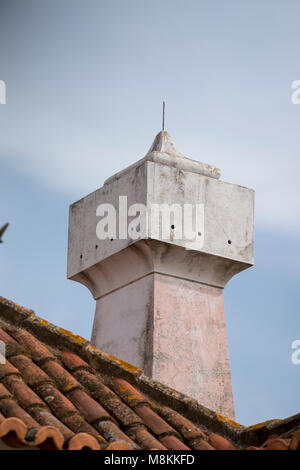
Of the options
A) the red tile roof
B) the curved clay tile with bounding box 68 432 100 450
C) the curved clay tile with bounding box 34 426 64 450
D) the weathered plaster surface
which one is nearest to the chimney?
the weathered plaster surface

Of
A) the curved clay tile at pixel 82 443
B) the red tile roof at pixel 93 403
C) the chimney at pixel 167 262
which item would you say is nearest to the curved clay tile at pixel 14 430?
the red tile roof at pixel 93 403

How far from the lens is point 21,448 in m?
5.93

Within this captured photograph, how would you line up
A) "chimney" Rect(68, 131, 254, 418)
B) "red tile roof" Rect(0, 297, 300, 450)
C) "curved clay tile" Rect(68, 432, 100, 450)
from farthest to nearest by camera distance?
"chimney" Rect(68, 131, 254, 418) < "red tile roof" Rect(0, 297, 300, 450) < "curved clay tile" Rect(68, 432, 100, 450)

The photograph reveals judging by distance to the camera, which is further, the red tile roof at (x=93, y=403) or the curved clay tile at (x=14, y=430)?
the red tile roof at (x=93, y=403)

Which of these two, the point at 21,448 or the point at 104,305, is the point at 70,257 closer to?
the point at 104,305

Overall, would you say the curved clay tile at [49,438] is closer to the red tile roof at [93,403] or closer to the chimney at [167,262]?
the red tile roof at [93,403]

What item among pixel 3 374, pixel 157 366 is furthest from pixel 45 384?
pixel 157 366

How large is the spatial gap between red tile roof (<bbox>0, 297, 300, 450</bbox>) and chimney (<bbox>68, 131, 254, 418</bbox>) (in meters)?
2.85

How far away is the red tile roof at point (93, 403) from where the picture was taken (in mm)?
6660

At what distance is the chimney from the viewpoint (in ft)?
36.6

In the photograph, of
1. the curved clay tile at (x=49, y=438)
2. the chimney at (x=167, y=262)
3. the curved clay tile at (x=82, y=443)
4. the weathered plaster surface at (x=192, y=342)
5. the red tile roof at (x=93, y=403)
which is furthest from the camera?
the chimney at (x=167, y=262)

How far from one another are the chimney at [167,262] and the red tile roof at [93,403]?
2848mm

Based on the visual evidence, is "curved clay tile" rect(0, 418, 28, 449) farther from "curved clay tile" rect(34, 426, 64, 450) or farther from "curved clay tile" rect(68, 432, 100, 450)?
"curved clay tile" rect(68, 432, 100, 450)

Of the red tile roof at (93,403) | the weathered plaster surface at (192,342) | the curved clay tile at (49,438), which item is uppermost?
the weathered plaster surface at (192,342)
